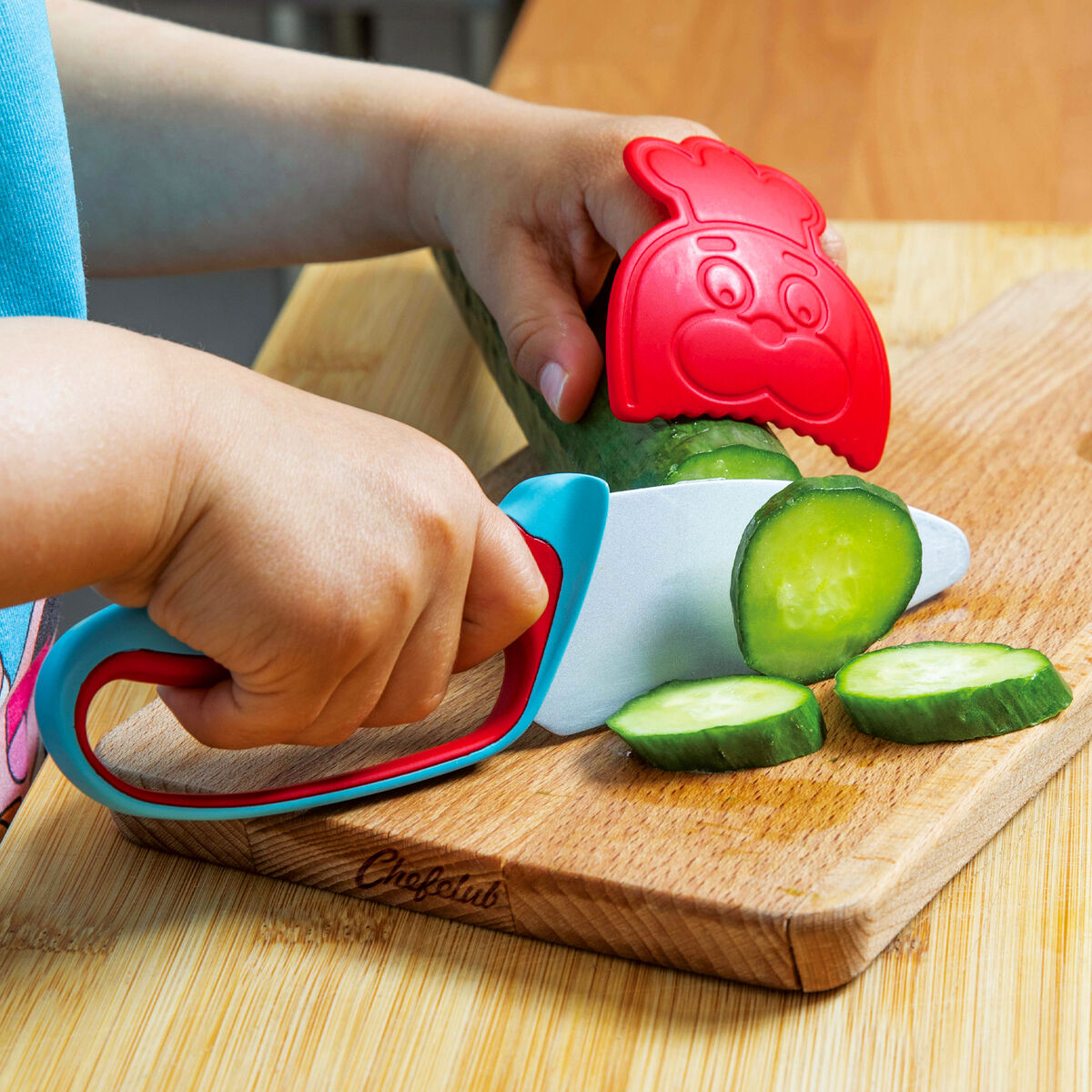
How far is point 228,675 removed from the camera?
742 mm

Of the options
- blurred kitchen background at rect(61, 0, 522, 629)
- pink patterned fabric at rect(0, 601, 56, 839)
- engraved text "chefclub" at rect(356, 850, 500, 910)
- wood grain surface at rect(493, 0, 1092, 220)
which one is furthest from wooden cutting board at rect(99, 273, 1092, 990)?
blurred kitchen background at rect(61, 0, 522, 629)

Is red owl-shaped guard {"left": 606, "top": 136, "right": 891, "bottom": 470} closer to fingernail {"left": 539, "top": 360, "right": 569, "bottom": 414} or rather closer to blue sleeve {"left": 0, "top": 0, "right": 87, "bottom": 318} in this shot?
fingernail {"left": 539, "top": 360, "right": 569, "bottom": 414}

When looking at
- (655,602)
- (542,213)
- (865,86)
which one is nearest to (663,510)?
(655,602)

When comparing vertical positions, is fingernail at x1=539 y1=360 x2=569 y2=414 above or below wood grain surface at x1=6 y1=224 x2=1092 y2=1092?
above

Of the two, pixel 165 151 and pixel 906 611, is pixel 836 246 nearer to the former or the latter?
pixel 906 611

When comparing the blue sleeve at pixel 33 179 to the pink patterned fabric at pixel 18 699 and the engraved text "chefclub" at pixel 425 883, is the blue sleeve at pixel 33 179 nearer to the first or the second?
the pink patterned fabric at pixel 18 699

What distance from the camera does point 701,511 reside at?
0.88 meters

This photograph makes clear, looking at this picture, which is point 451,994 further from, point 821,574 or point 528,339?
point 528,339

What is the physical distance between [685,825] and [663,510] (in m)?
0.21

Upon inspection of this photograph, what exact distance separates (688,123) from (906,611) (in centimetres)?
50

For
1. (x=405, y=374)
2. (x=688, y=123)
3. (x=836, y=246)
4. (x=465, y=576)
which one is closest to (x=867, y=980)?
(x=465, y=576)

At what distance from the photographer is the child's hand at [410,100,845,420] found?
1059 mm

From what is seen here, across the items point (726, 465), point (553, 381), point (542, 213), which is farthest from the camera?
point (542, 213)

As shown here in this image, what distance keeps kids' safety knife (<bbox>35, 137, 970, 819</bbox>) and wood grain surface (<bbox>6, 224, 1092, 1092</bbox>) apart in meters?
0.09
